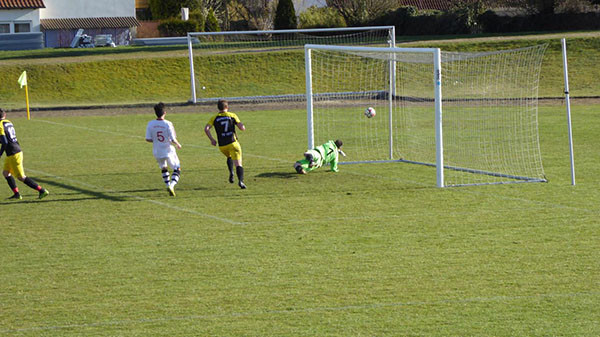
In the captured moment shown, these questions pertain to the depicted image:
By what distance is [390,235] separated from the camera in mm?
10312

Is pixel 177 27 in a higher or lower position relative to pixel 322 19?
higher

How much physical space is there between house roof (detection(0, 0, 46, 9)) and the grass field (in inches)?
1720

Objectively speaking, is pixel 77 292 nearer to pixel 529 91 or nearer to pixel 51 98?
pixel 529 91

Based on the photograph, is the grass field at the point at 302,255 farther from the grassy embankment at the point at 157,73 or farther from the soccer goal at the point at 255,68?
the grassy embankment at the point at 157,73

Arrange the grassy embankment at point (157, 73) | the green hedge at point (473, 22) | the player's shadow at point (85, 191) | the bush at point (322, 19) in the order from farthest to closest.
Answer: the bush at point (322, 19) → the green hedge at point (473, 22) → the grassy embankment at point (157, 73) → the player's shadow at point (85, 191)

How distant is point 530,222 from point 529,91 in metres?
23.0

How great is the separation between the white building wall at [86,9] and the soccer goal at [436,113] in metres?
28.4

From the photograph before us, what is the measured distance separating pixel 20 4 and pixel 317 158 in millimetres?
47524

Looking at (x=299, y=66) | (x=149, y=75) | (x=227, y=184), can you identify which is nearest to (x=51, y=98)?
(x=149, y=75)

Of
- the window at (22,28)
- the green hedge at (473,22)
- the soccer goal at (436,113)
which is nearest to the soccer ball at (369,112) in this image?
the soccer goal at (436,113)

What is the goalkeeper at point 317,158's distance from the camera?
15273 mm

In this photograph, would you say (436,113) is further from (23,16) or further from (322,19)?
(23,16)

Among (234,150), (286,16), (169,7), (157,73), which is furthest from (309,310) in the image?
(169,7)

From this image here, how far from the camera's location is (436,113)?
1371 cm
